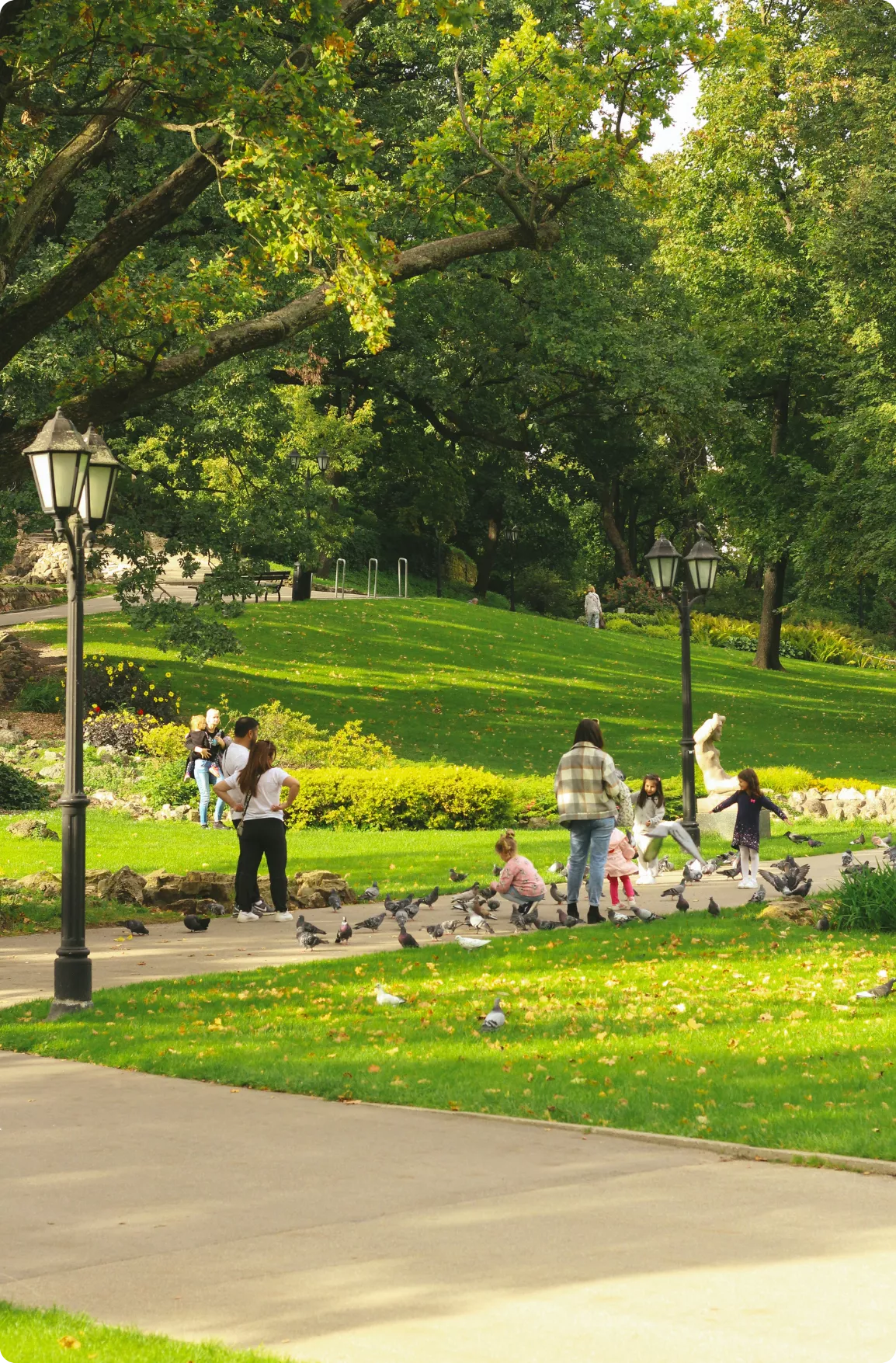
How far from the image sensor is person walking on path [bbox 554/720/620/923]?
13.9 meters

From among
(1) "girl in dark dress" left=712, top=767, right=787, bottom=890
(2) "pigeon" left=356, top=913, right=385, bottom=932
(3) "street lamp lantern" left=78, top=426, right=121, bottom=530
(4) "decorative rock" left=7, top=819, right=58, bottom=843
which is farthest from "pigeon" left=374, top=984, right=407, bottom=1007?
(4) "decorative rock" left=7, top=819, right=58, bottom=843

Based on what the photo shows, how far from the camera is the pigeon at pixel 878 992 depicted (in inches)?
400

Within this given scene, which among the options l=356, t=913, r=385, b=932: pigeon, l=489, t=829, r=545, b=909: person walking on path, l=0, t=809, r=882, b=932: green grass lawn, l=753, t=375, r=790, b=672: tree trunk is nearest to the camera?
l=356, t=913, r=385, b=932: pigeon

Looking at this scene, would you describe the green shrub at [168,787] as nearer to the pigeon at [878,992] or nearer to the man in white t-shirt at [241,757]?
the man in white t-shirt at [241,757]

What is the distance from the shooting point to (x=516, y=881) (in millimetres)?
14633

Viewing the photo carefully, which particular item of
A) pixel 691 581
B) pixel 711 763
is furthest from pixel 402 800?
pixel 691 581

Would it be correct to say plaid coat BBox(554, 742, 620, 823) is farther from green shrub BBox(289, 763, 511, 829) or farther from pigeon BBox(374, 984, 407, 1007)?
green shrub BBox(289, 763, 511, 829)

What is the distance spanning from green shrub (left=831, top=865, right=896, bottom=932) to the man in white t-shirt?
5.82m

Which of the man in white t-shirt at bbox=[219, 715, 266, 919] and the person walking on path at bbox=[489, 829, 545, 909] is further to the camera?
the man in white t-shirt at bbox=[219, 715, 266, 919]

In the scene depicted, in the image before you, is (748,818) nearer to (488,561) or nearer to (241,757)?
(241,757)

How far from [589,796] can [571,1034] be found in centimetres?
453

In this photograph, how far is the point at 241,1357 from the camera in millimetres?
4484

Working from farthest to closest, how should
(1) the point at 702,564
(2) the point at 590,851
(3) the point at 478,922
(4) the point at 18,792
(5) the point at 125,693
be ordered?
(5) the point at 125,693 → (4) the point at 18,792 → (1) the point at 702,564 → (2) the point at 590,851 → (3) the point at 478,922

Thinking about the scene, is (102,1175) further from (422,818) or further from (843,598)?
(843,598)
